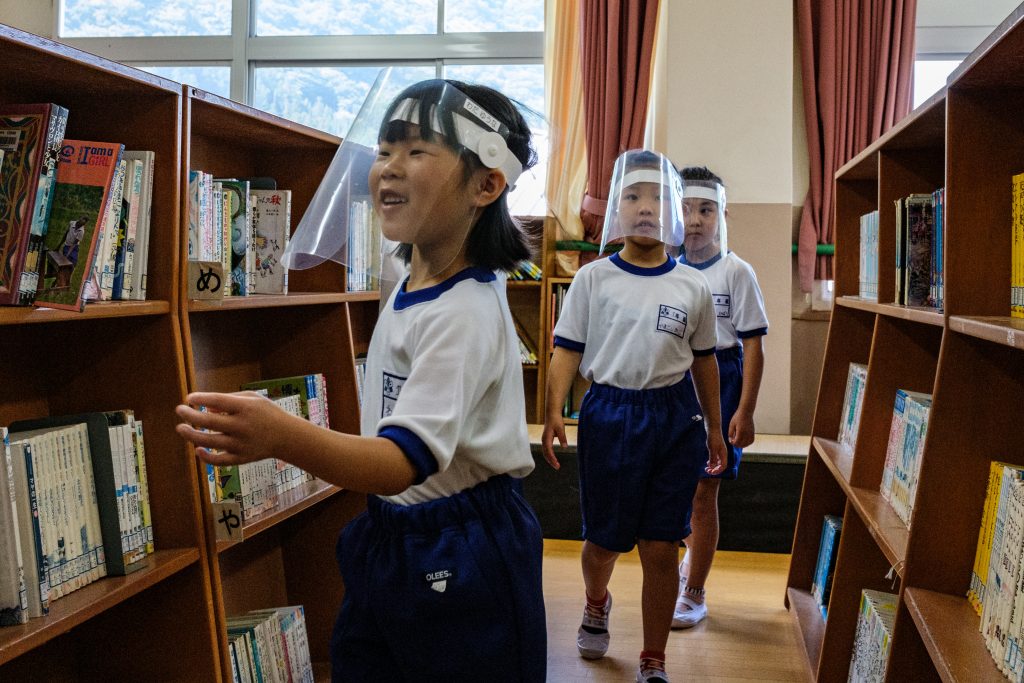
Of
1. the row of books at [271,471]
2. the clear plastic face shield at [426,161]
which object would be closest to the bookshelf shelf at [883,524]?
the clear plastic face shield at [426,161]

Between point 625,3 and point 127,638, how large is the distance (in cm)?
375

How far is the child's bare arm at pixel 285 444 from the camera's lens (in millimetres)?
957

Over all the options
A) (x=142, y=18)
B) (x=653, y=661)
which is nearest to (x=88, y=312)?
(x=653, y=661)

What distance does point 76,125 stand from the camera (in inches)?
62.3

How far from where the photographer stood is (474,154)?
1.32 meters

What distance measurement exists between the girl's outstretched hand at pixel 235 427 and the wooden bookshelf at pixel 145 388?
0.61 metres

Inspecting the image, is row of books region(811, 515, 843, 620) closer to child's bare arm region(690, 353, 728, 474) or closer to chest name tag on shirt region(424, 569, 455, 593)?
child's bare arm region(690, 353, 728, 474)

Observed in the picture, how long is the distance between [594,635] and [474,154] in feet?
5.46

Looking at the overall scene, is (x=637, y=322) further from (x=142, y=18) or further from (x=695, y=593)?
(x=142, y=18)

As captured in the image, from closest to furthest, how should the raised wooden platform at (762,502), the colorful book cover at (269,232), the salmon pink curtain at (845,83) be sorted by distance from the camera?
the colorful book cover at (269,232) < the raised wooden platform at (762,502) < the salmon pink curtain at (845,83)

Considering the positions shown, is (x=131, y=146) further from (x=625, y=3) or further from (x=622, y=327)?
(x=625, y=3)

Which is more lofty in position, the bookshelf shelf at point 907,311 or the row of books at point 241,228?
the row of books at point 241,228

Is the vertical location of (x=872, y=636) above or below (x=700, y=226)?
below

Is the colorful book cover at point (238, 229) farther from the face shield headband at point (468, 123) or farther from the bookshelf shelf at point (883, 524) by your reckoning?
the bookshelf shelf at point (883, 524)
